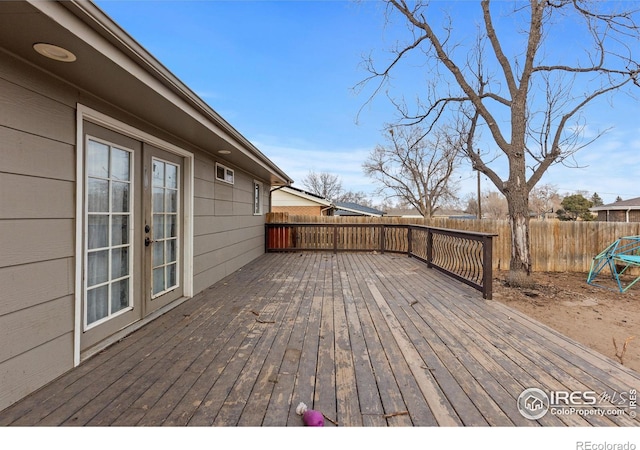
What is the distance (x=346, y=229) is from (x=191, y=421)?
7.58 m

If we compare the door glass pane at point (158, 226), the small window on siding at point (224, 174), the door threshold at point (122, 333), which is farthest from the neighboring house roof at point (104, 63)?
the door threshold at point (122, 333)

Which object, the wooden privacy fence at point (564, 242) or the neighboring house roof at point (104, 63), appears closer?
the neighboring house roof at point (104, 63)

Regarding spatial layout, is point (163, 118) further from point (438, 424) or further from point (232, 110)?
point (232, 110)

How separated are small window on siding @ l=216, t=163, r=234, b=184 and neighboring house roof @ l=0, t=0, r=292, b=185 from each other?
58.2 inches

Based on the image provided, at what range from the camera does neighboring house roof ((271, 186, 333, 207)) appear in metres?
14.6

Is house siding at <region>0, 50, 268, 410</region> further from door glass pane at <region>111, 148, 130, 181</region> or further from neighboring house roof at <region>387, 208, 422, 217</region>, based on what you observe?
neighboring house roof at <region>387, 208, 422, 217</region>

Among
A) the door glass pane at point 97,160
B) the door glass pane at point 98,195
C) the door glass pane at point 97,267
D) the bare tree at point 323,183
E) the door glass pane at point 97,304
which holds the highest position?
the bare tree at point 323,183

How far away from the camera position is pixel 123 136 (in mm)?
2576

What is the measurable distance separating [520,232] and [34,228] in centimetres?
646

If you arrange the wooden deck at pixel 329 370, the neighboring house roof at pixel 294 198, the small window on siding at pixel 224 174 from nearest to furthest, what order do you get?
the wooden deck at pixel 329 370 < the small window on siding at pixel 224 174 < the neighboring house roof at pixel 294 198

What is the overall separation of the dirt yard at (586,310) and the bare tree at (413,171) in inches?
601

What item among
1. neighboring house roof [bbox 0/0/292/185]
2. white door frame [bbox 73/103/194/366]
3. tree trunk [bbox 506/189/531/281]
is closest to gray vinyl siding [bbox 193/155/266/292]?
white door frame [bbox 73/103/194/366]

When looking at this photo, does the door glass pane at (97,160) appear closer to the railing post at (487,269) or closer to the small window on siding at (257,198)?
the railing post at (487,269)

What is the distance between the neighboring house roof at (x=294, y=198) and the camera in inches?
576
